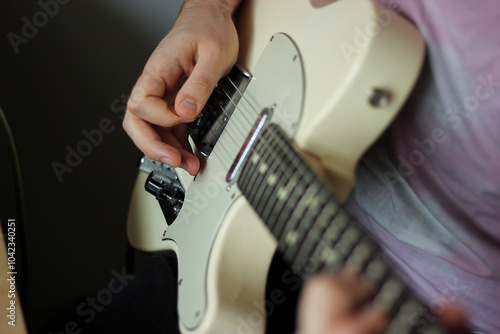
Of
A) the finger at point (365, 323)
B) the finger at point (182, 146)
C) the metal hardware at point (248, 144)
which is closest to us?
the finger at point (365, 323)

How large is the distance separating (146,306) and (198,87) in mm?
278

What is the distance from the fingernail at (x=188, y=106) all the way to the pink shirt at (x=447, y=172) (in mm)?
210

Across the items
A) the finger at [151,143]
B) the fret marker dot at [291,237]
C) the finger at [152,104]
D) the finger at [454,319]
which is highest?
the finger at [454,319]

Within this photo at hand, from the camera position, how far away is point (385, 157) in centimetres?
51

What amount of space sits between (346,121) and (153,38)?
69 centimetres

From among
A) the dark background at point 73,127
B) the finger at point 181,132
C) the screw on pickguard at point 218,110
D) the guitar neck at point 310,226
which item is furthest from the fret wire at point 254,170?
the dark background at point 73,127

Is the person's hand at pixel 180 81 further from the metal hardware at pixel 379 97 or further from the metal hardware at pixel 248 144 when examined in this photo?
the metal hardware at pixel 379 97

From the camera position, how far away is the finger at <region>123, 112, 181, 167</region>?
0.60 m

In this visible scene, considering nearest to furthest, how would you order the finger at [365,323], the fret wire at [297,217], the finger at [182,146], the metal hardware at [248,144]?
1. the finger at [365,323]
2. the fret wire at [297,217]
3. the metal hardware at [248,144]
4. the finger at [182,146]

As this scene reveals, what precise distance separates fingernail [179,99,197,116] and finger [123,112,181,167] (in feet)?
0.20

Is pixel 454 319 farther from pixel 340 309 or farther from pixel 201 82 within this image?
pixel 201 82

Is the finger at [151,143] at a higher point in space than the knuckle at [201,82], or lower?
lower

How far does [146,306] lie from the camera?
23.5 inches

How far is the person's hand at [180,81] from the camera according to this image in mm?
582
